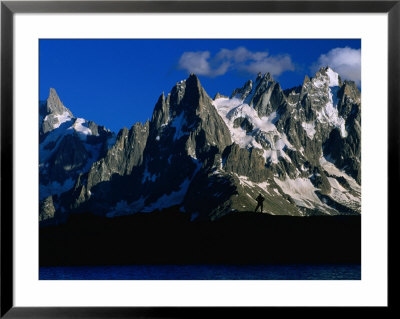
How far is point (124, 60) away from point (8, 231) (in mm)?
5276

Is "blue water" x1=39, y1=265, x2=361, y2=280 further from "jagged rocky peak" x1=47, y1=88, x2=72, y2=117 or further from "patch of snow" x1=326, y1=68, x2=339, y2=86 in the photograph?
"patch of snow" x1=326, y1=68, x2=339, y2=86

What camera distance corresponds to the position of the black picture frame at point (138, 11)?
182 inches

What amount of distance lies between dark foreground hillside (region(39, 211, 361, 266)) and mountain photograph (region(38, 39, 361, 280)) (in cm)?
10

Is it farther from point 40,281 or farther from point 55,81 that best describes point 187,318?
point 55,81

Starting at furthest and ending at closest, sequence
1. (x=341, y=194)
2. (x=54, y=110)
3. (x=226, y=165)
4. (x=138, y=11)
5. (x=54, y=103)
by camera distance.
A: (x=226, y=165)
(x=341, y=194)
(x=54, y=110)
(x=54, y=103)
(x=138, y=11)

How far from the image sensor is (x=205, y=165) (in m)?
46.3

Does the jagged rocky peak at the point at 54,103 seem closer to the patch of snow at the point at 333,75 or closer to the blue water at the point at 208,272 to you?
the blue water at the point at 208,272

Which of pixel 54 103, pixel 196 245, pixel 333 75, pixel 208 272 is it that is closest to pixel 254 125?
pixel 196 245

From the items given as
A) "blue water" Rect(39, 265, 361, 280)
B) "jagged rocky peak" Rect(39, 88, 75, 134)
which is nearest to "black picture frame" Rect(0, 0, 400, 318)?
"blue water" Rect(39, 265, 361, 280)

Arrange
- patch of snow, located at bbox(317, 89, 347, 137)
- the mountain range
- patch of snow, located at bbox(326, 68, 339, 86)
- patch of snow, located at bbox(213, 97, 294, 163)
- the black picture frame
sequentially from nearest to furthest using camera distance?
the black picture frame, patch of snow, located at bbox(326, 68, 339, 86), patch of snow, located at bbox(317, 89, 347, 137), the mountain range, patch of snow, located at bbox(213, 97, 294, 163)

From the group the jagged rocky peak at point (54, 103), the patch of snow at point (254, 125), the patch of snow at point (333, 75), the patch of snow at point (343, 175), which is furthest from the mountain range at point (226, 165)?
the jagged rocky peak at point (54, 103)

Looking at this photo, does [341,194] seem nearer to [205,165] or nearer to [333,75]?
[333,75]

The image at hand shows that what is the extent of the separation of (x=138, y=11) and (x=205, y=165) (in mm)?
41658

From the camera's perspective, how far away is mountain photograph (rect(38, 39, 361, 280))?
9644mm
